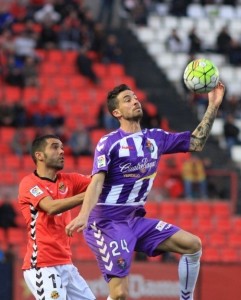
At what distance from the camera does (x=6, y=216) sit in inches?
846

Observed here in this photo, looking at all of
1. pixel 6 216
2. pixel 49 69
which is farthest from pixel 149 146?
pixel 49 69

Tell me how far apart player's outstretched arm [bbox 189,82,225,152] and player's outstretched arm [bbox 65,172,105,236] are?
98cm

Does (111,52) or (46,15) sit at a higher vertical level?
(46,15)

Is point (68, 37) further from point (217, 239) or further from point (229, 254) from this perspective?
point (229, 254)

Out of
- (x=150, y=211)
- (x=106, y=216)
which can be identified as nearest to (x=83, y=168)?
(x=150, y=211)

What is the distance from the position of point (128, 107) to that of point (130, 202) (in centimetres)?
87

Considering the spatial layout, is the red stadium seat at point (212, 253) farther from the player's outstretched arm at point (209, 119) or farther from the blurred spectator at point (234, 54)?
the player's outstretched arm at point (209, 119)

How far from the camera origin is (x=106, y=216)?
11.6 metres

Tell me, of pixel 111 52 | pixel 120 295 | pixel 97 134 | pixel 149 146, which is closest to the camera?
pixel 120 295

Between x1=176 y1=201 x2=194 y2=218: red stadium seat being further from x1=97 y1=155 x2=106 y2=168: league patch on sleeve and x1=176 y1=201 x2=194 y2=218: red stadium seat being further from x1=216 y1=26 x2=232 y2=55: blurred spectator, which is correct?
x1=97 y1=155 x2=106 y2=168: league patch on sleeve

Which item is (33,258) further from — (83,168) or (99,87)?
(99,87)

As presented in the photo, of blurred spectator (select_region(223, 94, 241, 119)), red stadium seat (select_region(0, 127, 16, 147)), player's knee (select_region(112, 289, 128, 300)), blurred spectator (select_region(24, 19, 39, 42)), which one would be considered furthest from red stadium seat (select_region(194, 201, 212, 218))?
player's knee (select_region(112, 289, 128, 300))

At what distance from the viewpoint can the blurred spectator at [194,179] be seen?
2303cm

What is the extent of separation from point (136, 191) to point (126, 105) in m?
0.79
